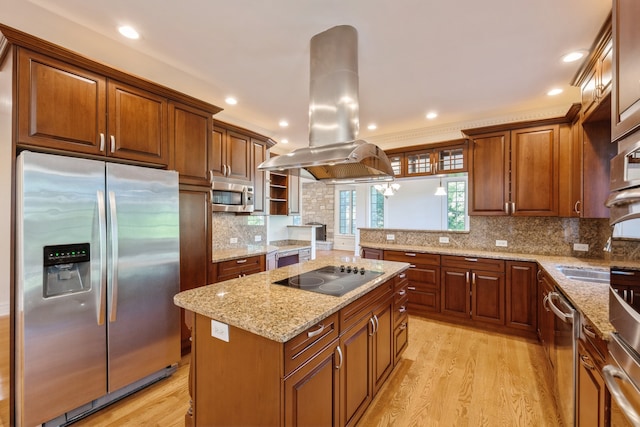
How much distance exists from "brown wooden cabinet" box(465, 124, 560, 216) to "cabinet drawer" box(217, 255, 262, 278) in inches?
116

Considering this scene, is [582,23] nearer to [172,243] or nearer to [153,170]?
[153,170]

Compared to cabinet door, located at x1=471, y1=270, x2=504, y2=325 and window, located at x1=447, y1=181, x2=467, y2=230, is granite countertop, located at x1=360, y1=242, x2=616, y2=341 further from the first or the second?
window, located at x1=447, y1=181, x2=467, y2=230

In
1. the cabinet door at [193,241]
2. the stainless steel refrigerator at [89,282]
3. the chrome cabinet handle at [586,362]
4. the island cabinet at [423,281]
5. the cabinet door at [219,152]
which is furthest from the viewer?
the island cabinet at [423,281]

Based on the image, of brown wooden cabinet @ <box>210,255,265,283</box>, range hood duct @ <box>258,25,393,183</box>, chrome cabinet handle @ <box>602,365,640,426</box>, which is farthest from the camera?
brown wooden cabinet @ <box>210,255,265,283</box>

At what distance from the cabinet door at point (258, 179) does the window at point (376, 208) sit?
460 cm

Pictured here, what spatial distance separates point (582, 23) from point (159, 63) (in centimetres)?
354

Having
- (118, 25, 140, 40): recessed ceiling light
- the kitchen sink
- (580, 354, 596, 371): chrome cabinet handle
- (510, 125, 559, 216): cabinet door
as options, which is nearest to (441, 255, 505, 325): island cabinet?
the kitchen sink

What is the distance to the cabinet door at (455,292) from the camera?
138 inches

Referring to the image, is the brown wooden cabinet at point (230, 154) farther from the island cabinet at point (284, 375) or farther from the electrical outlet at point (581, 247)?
the electrical outlet at point (581, 247)

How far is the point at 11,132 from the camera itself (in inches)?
66.2

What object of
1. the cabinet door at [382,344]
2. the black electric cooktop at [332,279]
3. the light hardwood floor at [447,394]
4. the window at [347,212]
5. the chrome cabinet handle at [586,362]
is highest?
the window at [347,212]

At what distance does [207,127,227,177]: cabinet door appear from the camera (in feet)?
11.1

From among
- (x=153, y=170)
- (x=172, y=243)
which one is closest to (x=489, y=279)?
(x=172, y=243)

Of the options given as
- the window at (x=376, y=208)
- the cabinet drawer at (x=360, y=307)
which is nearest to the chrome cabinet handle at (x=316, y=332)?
the cabinet drawer at (x=360, y=307)
